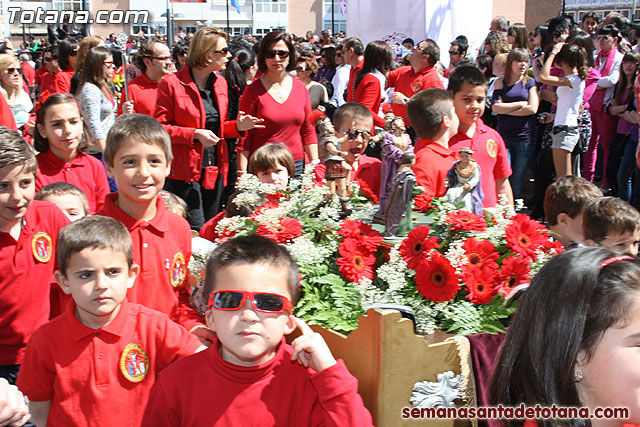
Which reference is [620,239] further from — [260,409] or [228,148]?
[228,148]

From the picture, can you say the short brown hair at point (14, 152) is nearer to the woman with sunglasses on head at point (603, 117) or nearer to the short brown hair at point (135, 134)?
the short brown hair at point (135, 134)

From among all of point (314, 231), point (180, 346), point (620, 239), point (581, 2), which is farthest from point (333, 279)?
point (581, 2)

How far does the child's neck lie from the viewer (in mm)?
2771

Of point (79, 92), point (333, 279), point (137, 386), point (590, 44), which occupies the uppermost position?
point (590, 44)

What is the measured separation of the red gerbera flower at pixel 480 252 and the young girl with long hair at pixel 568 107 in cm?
462

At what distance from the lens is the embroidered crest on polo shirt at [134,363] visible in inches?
90.8

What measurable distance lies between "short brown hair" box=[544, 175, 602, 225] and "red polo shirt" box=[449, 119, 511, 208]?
1.35 feet

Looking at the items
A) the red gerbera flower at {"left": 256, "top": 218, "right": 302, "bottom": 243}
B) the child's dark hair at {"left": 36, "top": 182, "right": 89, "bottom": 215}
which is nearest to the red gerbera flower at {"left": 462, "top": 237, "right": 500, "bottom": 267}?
the red gerbera flower at {"left": 256, "top": 218, "right": 302, "bottom": 243}

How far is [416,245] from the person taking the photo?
2611mm

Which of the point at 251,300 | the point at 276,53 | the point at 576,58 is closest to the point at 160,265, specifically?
the point at 251,300

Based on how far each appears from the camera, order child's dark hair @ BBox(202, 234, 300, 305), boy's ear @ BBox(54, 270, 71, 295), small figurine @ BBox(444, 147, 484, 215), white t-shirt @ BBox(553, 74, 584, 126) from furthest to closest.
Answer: white t-shirt @ BBox(553, 74, 584, 126), small figurine @ BBox(444, 147, 484, 215), boy's ear @ BBox(54, 270, 71, 295), child's dark hair @ BBox(202, 234, 300, 305)

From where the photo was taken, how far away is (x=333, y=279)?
2553 mm

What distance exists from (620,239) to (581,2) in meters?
30.6

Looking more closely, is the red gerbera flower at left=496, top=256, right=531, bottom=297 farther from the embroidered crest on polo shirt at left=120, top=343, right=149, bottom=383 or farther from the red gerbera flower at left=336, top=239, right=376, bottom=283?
the embroidered crest on polo shirt at left=120, top=343, right=149, bottom=383
